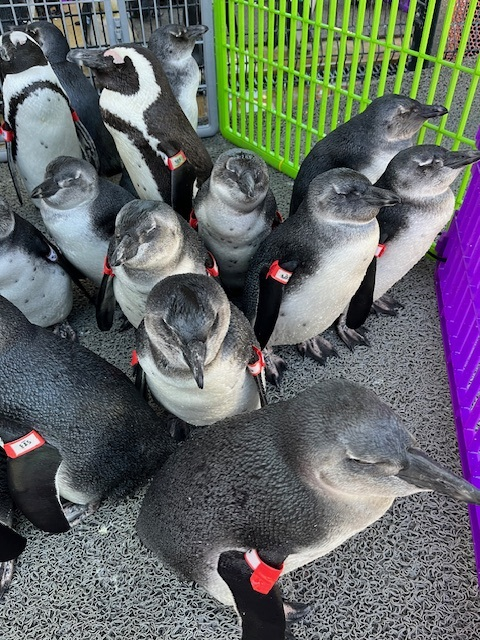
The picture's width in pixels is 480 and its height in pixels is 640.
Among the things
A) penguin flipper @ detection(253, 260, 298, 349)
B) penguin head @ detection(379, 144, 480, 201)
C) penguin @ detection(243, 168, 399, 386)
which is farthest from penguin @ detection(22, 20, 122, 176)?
penguin head @ detection(379, 144, 480, 201)

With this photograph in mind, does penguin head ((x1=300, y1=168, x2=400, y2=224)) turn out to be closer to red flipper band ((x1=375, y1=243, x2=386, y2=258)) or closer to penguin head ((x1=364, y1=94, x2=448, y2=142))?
red flipper band ((x1=375, y1=243, x2=386, y2=258))

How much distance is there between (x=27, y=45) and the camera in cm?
206

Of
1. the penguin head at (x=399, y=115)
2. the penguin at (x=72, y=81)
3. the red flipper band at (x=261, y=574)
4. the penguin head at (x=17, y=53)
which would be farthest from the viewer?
the penguin at (x=72, y=81)

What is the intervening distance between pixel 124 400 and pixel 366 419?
65cm

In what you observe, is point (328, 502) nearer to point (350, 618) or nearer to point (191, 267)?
point (350, 618)

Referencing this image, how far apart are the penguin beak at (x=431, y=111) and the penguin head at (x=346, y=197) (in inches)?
17.4

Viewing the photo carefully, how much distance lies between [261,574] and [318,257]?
85 centimetres

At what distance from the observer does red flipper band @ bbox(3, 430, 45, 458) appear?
114 cm

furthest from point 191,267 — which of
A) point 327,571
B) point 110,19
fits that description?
point 110,19

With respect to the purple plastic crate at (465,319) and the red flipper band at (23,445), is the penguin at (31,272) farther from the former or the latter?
the purple plastic crate at (465,319)

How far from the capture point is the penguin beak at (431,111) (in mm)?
1681

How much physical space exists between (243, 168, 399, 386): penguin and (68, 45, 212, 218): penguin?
505mm

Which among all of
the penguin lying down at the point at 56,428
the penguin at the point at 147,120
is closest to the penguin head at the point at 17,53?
the penguin at the point at 147,120

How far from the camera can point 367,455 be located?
2.77 feet
